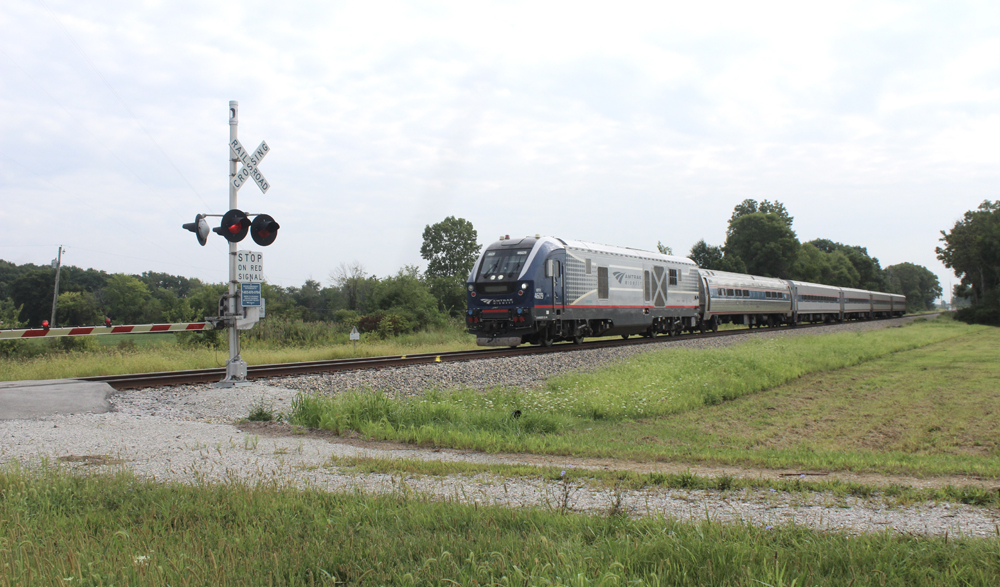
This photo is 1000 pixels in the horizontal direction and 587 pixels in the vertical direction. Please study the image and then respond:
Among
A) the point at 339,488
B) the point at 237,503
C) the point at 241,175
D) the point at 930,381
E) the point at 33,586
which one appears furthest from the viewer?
the point at 930,381

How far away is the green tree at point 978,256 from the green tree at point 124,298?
77.5 m

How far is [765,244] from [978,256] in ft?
92.4

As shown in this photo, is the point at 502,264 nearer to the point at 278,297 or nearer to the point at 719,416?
the point at 719,416

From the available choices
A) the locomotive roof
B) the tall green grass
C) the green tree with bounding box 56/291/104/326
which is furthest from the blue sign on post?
the green tree with bounding box 56/291/104/326

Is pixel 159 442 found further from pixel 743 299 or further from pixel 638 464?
pixel 743 299

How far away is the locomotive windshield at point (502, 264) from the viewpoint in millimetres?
20031

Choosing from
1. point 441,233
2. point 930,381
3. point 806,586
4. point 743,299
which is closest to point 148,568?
point 806,586

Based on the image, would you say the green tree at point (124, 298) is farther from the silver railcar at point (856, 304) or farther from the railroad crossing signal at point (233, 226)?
the silver railcar at point (856, 304)

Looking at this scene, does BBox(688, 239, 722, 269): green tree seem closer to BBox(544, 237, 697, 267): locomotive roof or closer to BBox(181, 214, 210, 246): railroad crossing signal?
BBox(544, 237, 697, 267): locomotive roof

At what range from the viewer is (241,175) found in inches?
472

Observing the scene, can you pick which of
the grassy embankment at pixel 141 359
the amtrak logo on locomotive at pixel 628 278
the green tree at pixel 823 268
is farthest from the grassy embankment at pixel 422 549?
the green tree at pixel 823 268

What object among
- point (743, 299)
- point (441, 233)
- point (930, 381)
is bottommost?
point (930, 381)

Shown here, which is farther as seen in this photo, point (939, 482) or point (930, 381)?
point (930, 381)

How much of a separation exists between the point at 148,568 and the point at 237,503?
4.06 ft
